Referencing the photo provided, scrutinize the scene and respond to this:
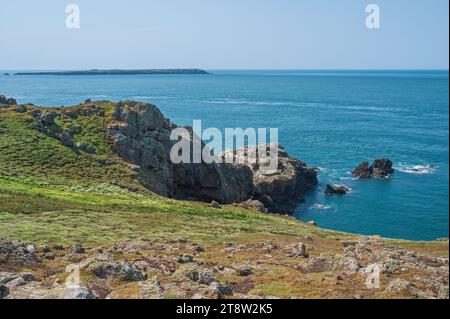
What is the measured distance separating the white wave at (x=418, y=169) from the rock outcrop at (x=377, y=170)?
13.7ft

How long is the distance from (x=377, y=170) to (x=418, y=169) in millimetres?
10076

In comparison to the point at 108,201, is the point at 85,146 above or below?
above

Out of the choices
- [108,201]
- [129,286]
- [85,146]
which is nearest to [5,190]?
[108,201]

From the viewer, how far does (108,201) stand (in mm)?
56656

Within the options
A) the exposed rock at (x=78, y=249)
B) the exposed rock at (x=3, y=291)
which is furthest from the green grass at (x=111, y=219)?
the exposed rock at (x=3, y=291)

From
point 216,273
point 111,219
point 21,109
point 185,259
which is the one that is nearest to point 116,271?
point 216,273

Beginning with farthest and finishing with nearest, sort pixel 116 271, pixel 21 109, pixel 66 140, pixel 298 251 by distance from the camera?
pixel 21 109
pixel 66 140
pixel 298 251
pixel 116 271

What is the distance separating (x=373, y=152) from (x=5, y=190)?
102 metres

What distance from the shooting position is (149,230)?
4453 cm

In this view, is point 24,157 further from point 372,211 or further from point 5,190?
point 372,211

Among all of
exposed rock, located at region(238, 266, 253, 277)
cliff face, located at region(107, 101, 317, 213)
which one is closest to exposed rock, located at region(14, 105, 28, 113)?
cliff face, located at region(107, 101, 317, 213)

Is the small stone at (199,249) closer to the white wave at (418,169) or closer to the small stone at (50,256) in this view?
the small stone at (50,256)

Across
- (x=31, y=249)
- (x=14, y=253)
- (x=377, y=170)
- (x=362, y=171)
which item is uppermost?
(x=14, y=253)

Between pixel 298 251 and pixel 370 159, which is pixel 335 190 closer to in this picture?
pixel 370 159
